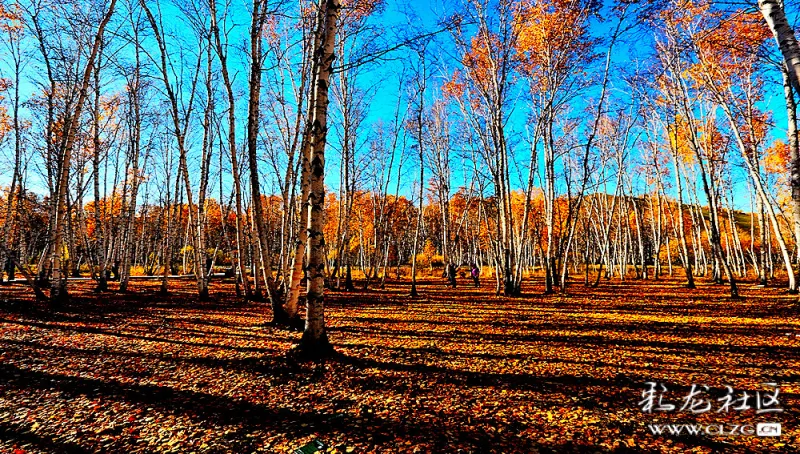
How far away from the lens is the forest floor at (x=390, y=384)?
3.06 m

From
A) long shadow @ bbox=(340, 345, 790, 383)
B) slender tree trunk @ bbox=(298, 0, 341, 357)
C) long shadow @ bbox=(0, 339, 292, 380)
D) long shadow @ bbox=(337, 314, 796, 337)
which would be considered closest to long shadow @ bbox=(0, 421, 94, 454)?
long shadow @ bbox=(0, 339, 292, 380)

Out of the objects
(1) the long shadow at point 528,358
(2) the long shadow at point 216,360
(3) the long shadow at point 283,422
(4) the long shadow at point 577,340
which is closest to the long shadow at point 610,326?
(4) the long shadow at point 577,340

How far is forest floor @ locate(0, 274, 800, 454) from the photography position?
3057 millimetres

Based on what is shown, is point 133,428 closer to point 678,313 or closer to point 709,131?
point 678,313

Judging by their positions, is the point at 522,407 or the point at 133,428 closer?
the point at 133,428

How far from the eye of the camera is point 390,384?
4.43 m

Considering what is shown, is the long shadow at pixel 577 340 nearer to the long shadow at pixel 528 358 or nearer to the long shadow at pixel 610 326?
the long shadow at pixel 610 326

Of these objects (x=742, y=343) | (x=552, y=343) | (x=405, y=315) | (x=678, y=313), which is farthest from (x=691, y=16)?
(x=405, y=315)

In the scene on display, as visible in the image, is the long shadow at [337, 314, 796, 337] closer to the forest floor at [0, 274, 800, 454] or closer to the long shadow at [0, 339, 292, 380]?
the forest floor at [0, 274, 800, 454]

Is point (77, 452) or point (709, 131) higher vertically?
point (709, 131)

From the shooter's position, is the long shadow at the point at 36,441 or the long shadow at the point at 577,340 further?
the long shadow at the point at 577,340

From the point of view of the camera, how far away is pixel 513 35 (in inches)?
559

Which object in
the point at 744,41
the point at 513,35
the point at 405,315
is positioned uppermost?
the point at 513,35

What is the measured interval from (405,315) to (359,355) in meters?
4.46
